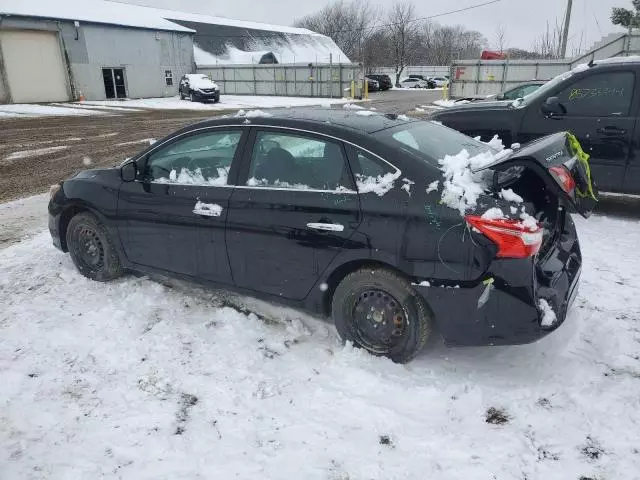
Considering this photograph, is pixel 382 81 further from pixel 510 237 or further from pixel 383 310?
pixel 510 237

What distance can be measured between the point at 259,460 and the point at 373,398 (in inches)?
31.4

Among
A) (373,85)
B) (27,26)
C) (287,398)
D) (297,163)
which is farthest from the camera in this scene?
(373,85)

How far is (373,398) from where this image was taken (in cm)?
301

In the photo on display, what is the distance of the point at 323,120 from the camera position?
11.8 ft

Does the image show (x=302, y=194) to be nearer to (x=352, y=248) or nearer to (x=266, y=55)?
(x=352, y=248)

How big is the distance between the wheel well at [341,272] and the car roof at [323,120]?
2.94 ft

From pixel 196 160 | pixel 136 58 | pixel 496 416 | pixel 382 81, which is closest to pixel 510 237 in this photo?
pixel 496 416

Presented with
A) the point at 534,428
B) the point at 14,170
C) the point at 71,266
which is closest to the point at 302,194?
the point at 534,428

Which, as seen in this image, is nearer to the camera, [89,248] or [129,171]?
[129,171]

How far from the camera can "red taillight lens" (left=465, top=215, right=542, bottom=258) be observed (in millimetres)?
→ 2830

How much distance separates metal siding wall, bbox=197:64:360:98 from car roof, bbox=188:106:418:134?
99.2ft

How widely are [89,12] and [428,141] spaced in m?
34.7

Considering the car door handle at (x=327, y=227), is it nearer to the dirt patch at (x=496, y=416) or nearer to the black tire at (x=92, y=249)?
the dirt patch at (x=496, y=416)

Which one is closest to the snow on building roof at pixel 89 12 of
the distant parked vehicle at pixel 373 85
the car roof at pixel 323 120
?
the distant parked vehicle at pixel 373 85
